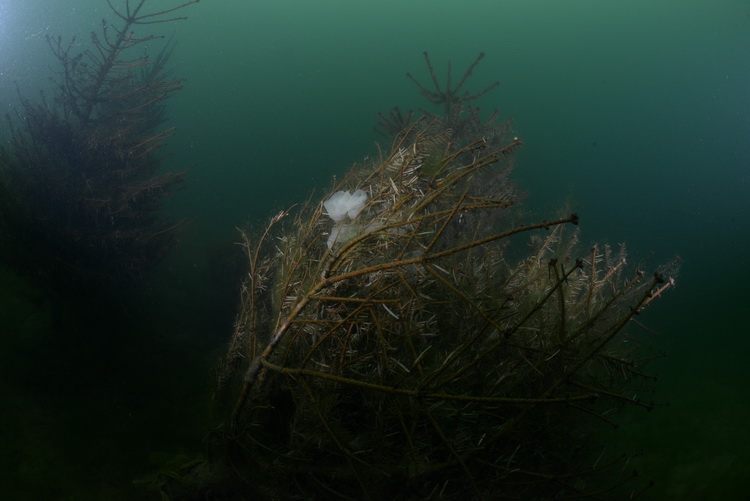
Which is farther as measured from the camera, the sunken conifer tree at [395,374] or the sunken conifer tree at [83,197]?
the sunken conifer tree at [83,197]

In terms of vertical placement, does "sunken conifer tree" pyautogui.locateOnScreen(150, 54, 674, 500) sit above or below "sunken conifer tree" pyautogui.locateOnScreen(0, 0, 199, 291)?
below

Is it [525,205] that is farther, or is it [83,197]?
[525,205]

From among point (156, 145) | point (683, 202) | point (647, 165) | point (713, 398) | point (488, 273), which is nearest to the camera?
point (488, 273)

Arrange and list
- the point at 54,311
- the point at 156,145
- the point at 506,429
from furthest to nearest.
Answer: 1. the point at 156,145
2. the point at 54,311
3. the point at 506,429

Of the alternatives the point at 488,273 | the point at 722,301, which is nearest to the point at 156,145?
the point at 488,273

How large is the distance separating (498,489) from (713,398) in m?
4.34

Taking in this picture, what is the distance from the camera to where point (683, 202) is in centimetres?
1521

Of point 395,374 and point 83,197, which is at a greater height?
point 83,197

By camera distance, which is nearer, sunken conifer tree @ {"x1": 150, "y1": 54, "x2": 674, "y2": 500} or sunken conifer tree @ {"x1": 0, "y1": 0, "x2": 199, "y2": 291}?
sunken conifer tree @ {"x1": 150, "y1": 54, "x2": 674, "y2": 500}

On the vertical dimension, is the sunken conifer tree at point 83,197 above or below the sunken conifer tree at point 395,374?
above

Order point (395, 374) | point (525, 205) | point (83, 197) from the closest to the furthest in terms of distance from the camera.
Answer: point (395, 374)
point (83, 197)
point (525, 205)

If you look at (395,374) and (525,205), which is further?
(525,205)

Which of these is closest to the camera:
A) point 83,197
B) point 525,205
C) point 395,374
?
point 395,374

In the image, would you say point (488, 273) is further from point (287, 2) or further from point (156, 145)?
point (287, 2)
